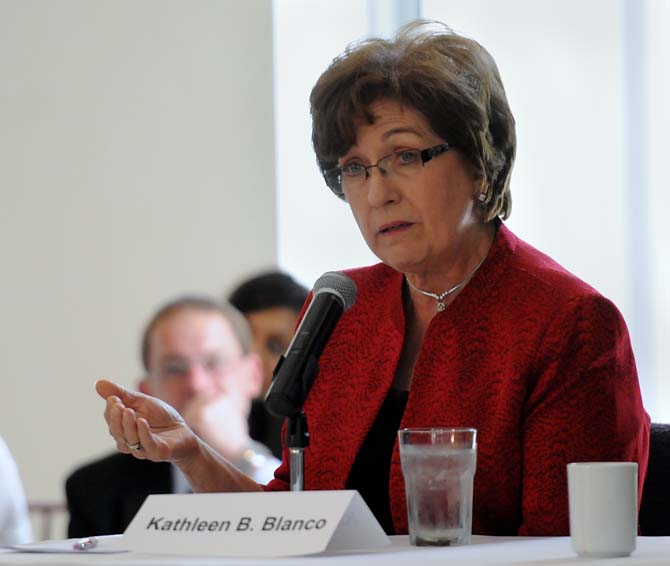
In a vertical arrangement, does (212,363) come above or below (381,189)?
below

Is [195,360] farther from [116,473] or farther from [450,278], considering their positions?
[450,278]

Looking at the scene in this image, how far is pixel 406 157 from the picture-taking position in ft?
5.87

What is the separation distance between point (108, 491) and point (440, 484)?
1506 mm

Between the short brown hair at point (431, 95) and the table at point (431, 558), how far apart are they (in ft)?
2.44

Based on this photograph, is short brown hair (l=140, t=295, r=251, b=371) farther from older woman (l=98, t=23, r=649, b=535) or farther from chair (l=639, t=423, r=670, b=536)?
chair (l=639, t=423, r=670, b=536)

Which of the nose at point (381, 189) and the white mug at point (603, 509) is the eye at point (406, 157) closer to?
the nose at point (381, 189)

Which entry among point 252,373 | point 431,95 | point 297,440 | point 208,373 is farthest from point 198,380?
point 297,440

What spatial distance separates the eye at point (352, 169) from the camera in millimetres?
1817

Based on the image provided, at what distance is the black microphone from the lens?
1.29 m

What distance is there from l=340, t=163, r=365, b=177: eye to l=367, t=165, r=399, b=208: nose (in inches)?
1.4

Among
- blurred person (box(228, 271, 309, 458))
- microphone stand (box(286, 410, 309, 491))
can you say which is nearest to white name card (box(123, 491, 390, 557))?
microphone stand (box(286, 410, 309, 491))

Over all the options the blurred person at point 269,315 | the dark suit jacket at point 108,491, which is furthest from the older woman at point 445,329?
the blurred person at point 269,315

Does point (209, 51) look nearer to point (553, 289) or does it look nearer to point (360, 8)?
point (360, 8)

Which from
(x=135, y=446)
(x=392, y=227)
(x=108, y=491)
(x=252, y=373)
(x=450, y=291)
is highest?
A: (x=392, y=227)
